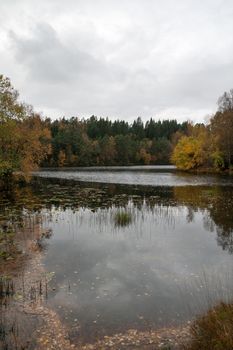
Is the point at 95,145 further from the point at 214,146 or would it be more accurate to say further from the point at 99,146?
the point at 214,146

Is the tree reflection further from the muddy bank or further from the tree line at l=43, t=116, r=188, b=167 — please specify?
the tree line at l=43, t=116, r=188, b=167

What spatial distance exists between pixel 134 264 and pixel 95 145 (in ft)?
397

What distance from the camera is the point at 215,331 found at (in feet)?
21.9

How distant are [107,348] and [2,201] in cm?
2342

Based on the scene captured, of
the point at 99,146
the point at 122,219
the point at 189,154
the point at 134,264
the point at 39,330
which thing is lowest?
the point at 39,330

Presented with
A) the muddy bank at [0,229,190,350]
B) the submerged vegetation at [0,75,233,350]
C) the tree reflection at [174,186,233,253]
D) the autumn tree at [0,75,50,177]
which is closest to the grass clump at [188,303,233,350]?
the submerged vegetation at [0,75,233,350]

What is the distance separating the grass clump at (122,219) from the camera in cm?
2078

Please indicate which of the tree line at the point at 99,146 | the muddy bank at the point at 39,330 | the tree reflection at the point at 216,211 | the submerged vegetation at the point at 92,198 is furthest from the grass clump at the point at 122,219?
the tree line at the point at 99,146

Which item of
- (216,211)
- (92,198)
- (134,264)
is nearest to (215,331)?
(134,264)

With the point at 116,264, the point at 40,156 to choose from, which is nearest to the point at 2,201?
the point at 40,156

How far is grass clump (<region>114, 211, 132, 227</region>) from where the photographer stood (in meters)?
20.8

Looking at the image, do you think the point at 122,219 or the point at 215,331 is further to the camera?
the point at 122,219

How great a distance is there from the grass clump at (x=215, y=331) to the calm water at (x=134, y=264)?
1.48 meters

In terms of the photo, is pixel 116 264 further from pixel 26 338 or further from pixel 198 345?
pixel 198 345
